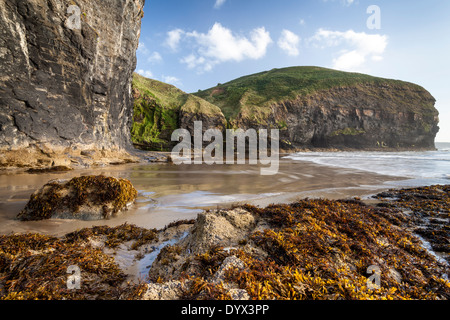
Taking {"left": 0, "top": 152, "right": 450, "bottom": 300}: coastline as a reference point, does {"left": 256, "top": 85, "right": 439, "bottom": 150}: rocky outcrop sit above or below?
above

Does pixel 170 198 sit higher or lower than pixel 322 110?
lower

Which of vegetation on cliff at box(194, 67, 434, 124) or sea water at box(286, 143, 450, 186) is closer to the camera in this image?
sea water at box(286, 143, 450, 186)

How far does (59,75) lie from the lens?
37.9 feet

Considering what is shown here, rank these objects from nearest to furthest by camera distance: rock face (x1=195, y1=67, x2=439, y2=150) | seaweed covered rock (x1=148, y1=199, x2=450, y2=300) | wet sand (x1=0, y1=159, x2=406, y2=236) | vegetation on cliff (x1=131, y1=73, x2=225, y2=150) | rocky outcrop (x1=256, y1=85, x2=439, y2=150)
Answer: seaweed covered rock (x1=148, y1=199, x2=450, y2=300)
wet sand (x1=0, y1=159, x2=406, y2=236)
vegetation on cliff (x1=131, y1=73, x2=225, y2=150)
rock face (x1=195, y1=67, x2=439, y2=150)
rocky outcrop (x1=256, y1=85, x2=439, y2=150)

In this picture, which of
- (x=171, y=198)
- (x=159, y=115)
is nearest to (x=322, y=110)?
(x=159, y=115)

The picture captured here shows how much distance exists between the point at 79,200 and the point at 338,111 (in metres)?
48.8

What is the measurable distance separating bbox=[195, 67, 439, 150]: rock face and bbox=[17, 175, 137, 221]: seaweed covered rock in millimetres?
31834

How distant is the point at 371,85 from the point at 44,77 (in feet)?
196

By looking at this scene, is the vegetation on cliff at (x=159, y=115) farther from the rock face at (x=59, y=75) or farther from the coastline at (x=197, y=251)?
the coastline at (x=197, y=251)

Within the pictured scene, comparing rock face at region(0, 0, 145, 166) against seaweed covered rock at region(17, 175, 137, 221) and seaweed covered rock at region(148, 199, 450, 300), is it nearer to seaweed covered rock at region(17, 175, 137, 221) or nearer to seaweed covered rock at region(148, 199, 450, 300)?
seaweed covered rock at region(17, 175, 137, 221)

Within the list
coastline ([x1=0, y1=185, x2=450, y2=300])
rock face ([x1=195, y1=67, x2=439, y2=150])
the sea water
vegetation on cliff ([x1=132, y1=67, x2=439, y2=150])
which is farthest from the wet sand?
rock face ([x1=195, y1=67, x2=439, y2=150])

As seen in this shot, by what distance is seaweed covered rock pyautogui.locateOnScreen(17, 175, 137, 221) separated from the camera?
399cm

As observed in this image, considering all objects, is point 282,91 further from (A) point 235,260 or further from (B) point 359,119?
(A) point 235,260

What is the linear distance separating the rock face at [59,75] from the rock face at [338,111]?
74.3 ft
